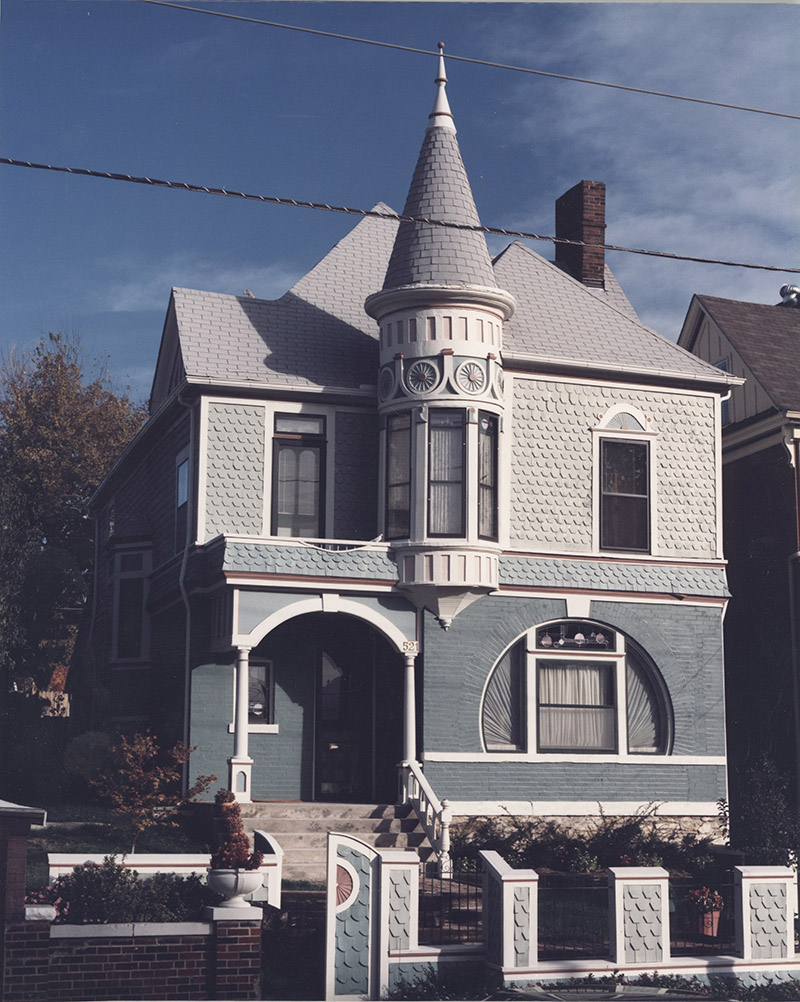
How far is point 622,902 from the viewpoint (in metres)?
14.5

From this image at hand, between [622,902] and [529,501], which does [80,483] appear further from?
[622,902]

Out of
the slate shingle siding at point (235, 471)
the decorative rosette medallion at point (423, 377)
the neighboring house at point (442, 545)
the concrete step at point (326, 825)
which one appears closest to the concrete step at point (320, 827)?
the concrete step at point (326, 825)

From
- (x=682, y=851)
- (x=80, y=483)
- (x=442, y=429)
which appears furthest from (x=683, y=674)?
(x=80, y=483)

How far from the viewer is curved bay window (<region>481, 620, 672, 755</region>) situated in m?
21.4

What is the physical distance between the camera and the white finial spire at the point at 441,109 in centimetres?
2272

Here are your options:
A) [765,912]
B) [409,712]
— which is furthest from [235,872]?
[409,712]

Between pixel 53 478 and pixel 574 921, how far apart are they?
24.6 m

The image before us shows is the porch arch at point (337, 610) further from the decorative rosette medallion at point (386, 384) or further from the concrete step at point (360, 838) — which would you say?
the decorative rosette medallion at point (386, 384)

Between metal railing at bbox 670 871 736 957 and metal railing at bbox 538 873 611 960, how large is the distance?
A: 2.89ft

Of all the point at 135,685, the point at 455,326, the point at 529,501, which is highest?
the point at 455,326

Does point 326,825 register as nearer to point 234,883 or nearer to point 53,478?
point 234,883

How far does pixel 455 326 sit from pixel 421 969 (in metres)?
10.5

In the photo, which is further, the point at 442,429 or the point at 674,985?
the point at 442,429

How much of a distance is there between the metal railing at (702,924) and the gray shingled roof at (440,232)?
32.3ft
